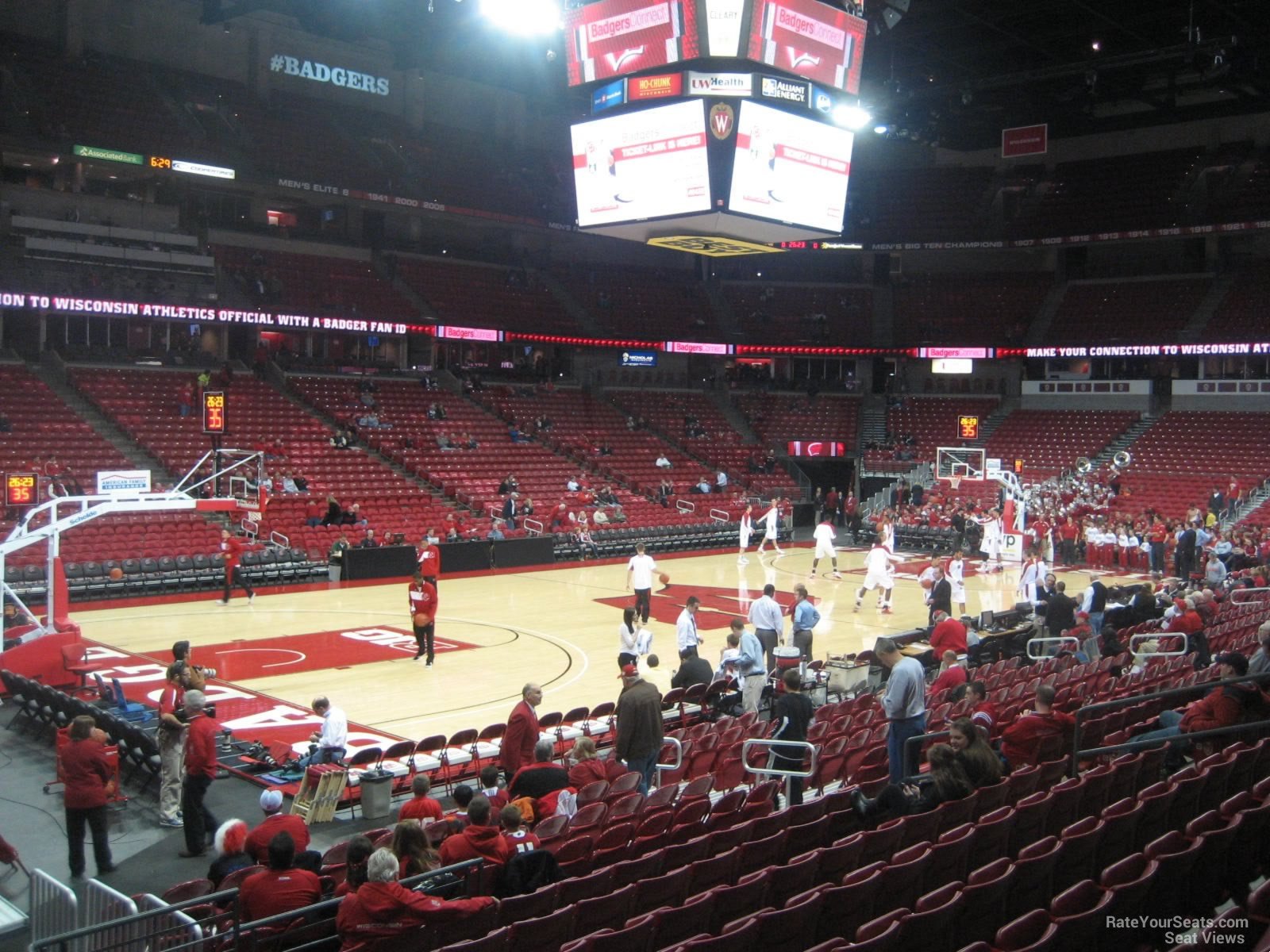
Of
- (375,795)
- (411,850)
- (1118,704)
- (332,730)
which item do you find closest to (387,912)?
(411,850)

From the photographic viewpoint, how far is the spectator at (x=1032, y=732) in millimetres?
8773

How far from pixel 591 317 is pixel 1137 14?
2079cm

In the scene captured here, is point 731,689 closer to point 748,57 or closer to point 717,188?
point 717,188

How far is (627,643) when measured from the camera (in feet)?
46.4

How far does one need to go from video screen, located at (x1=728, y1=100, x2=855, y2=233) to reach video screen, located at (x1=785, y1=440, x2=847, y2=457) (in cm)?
2376

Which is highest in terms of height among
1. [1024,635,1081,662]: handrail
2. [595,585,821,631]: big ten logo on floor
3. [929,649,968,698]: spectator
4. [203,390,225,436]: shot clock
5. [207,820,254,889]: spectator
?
[203,390,225,436]: shot clock

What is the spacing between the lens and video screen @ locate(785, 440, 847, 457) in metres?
42.8

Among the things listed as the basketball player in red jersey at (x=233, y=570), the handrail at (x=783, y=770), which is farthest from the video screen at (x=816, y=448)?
the handrail at (x=783, y=770)

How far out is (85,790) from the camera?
8719mm

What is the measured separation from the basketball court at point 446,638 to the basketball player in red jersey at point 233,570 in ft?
0.86

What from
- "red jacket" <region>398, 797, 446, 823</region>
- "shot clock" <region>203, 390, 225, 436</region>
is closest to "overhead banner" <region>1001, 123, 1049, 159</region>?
"shot clock" <region>203, 390, 225, 436</region>

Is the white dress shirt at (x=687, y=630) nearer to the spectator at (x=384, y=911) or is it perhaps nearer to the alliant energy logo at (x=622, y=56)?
the alliant energy logo at (x=622, y=56)

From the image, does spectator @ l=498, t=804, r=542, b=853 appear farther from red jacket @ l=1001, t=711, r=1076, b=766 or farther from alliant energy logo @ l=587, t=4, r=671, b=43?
alliant energy logo @ l=587, t=4, r=671, b=43

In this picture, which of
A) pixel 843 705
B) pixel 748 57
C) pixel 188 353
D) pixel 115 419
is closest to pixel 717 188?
pixel 748 57
